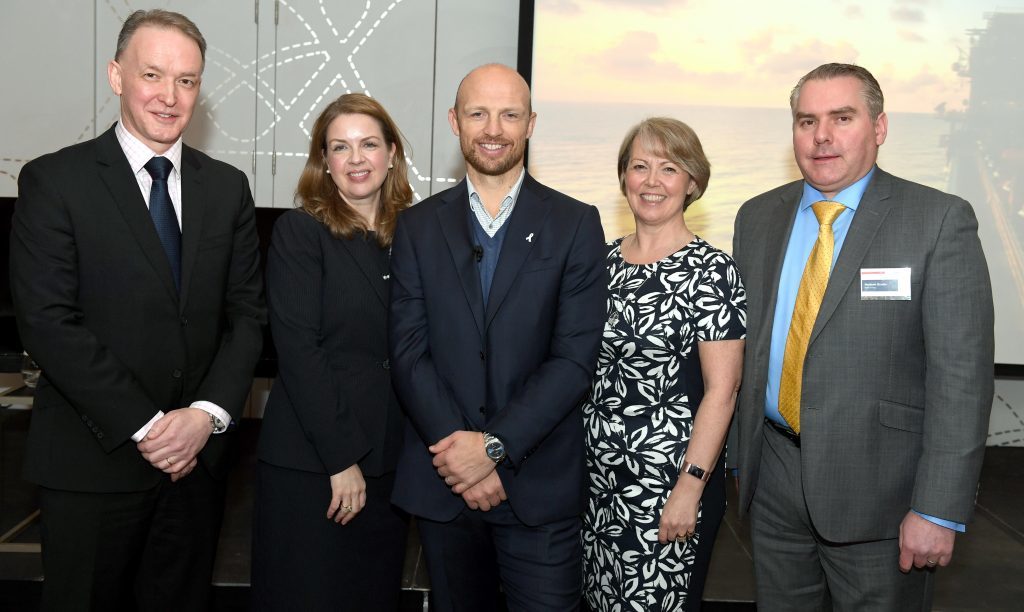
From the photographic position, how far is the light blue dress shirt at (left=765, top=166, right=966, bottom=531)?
231 cm

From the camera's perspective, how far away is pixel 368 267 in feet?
7.93

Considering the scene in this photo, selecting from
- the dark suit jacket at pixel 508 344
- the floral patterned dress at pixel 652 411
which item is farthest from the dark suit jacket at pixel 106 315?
the floral patterned dress at pixel 652 411

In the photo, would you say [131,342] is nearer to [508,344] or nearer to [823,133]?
[508,344]

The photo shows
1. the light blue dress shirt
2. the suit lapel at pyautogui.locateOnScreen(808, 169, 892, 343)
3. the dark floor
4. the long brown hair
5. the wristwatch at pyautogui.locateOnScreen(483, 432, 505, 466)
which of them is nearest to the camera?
the wristwatch at pyautogui.locateOnScreen(483, 432, 505, 466)

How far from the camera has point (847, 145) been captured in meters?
2.26

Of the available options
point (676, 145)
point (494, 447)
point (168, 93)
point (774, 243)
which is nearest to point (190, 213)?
point (168, 93)

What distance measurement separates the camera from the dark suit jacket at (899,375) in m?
2.12

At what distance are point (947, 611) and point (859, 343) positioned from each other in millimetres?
1773

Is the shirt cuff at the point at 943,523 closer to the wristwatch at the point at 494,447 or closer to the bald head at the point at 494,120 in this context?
the wristwatch at the point at 494,447

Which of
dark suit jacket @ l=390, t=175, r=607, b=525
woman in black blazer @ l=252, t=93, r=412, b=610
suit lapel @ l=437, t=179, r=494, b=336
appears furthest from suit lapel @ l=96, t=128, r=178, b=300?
suit lapel @ l=437, t=179, r=494, b=336

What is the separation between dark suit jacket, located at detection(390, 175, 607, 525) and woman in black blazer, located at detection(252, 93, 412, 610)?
0.19 m

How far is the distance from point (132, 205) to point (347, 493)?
95 centimetres

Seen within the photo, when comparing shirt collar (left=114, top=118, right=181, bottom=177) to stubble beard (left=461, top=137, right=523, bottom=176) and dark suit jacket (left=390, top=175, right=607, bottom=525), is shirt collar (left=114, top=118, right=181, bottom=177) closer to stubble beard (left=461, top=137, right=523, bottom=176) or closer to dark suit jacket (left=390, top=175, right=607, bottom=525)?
dark suit jacket (left=390, top=175, right=607, bottom=525)

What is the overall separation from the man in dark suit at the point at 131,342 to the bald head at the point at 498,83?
2.45ft
